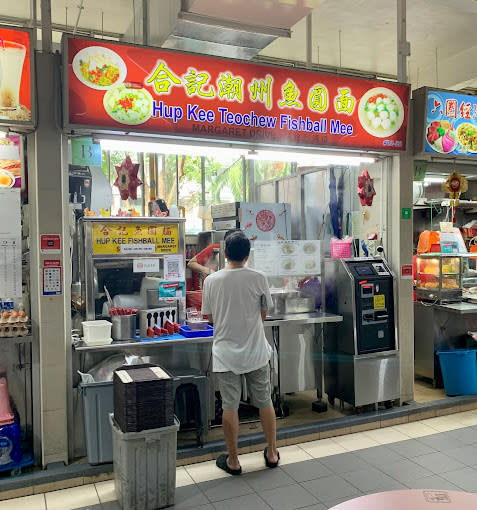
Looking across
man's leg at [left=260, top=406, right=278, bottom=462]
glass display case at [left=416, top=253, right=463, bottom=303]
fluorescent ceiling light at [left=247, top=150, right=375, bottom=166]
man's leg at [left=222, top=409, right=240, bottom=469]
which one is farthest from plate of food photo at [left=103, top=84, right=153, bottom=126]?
glass display case at [left=416, top=253, right=463, bottom=303]

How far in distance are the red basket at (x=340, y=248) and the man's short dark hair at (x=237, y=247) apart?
2002mm

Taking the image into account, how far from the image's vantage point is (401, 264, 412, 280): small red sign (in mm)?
5027

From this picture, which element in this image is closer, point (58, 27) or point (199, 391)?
point (199, 391)

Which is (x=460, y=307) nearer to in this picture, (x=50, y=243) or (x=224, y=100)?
(x=224, y=100)

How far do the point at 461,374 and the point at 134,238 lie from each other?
355 cm

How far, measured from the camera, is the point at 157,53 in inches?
151

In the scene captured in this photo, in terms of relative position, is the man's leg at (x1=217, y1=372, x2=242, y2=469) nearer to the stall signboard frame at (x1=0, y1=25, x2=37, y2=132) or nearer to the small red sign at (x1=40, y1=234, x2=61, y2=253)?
the small red sign at (x1=40, y1=234, x2=61, y2=253)

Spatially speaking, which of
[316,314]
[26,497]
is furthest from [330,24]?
[26,497]

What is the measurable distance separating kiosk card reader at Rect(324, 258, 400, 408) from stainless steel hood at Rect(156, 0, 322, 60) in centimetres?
215

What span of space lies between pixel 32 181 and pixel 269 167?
4.53m

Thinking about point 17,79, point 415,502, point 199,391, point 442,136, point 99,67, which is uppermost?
point 99,67

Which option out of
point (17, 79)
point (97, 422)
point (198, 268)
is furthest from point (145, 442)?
point (17, 79)

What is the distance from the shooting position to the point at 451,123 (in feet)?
16.7

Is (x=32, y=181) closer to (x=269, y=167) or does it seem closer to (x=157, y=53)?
(x=157, y=53)
